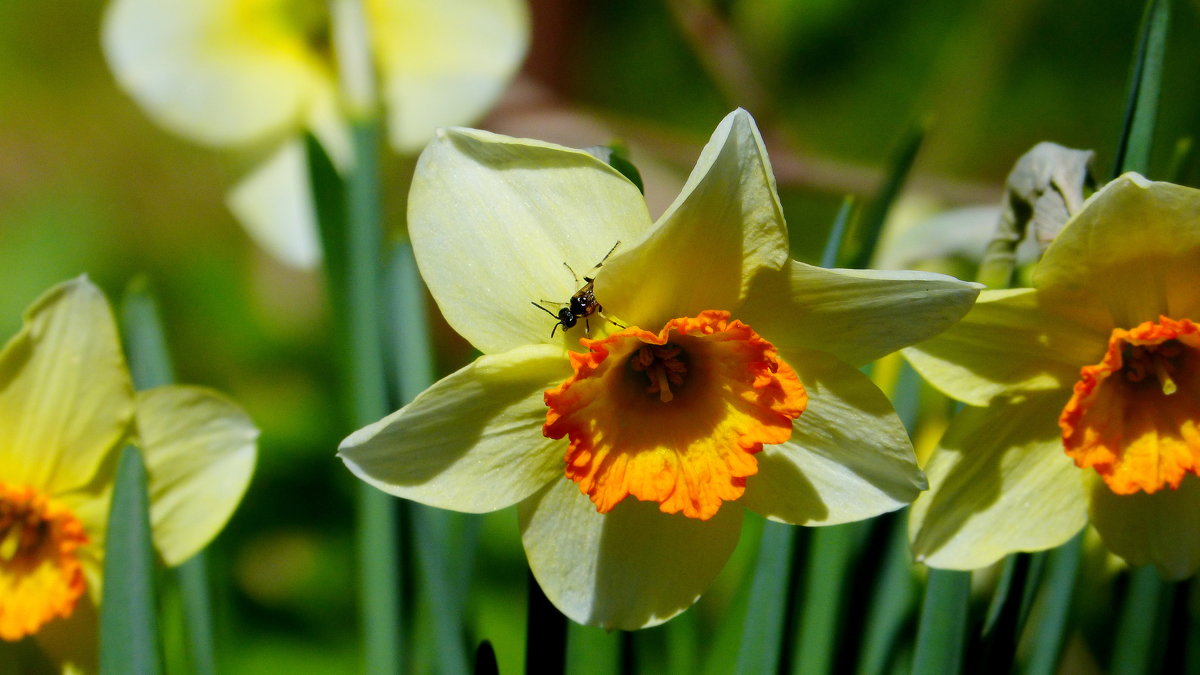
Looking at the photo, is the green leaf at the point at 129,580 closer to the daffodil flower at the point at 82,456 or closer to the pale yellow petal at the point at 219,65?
the daffodil flower at the point at 82,456

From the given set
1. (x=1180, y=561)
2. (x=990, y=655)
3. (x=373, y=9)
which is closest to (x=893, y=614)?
(x=990, y=655)

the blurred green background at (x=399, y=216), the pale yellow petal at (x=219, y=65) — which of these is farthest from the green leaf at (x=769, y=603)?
the blurred green background at (x=399, y=216)

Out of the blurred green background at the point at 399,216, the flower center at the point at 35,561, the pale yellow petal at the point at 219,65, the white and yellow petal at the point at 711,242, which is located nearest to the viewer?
the white and yellow petal at the point at 711,242

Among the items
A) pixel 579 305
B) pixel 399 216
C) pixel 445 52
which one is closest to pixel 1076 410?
pixel 579 305

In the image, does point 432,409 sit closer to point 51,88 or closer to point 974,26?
point 974,26

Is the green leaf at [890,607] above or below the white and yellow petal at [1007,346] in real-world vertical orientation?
below

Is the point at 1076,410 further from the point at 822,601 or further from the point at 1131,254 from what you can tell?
the point at 822,601
